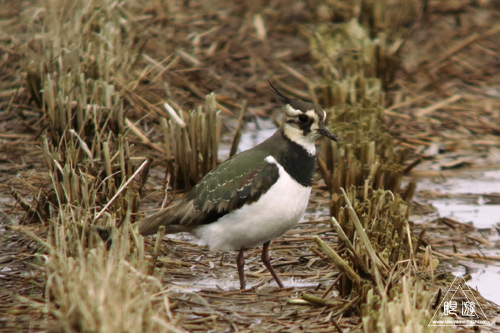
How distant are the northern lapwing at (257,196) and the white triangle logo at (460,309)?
1.03 meters

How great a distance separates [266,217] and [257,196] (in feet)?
0.52

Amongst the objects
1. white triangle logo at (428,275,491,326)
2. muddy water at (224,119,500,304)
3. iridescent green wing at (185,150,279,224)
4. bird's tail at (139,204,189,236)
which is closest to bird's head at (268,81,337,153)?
iridescent green wing at (185,150,279,224)

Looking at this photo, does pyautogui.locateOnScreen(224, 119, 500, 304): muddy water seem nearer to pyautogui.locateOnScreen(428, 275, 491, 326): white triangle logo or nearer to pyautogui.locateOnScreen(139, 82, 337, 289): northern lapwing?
pyautogui.locateOnScreen(428, 275, 491, 326): white triangle logo

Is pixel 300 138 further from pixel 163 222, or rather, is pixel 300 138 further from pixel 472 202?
pixel 472 202

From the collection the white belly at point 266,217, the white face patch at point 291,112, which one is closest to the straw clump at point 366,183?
the white belly at point 266,217

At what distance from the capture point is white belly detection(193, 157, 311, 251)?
15.5 feet

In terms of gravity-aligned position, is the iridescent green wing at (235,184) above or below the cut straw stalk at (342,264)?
above

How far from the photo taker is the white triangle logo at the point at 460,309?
4.23 metres

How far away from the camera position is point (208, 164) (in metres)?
6.47

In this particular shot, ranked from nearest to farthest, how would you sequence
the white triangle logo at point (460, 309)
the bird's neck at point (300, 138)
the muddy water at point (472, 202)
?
the white triangle logo at point (460, 309) < the bird's neck at point (300, 138) < the muddy water at point (472, 202)

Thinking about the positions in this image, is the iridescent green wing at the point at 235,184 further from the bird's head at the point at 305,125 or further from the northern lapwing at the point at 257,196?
the bird's head at the point at 305,125

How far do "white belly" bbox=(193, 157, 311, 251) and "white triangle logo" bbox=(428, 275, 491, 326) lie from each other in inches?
40.7

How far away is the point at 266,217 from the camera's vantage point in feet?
15.6

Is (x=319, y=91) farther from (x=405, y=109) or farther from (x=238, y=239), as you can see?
(x=238, y=239)
